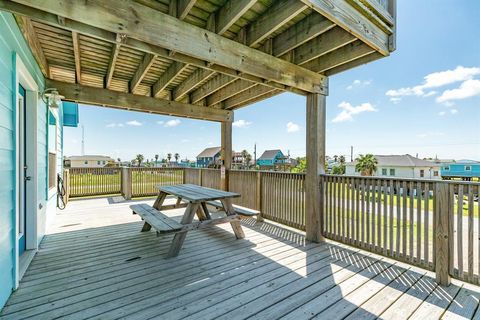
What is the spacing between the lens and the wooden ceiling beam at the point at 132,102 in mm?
4137

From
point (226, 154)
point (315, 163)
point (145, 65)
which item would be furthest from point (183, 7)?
point (226, 154)

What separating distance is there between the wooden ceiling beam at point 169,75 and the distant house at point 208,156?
30912mm

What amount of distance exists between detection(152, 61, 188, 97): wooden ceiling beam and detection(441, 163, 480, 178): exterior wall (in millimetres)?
43208

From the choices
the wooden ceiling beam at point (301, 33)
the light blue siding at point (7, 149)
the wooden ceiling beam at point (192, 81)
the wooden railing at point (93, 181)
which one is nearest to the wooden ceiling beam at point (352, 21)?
the wooden ceiling beam at point (301, 33)

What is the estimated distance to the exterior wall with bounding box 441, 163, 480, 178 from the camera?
31.0 metres

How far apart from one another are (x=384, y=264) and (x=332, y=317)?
140 centimetres

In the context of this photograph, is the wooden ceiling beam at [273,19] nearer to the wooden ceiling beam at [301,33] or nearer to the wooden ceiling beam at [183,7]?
the wooden ceiling beam at [301,33]

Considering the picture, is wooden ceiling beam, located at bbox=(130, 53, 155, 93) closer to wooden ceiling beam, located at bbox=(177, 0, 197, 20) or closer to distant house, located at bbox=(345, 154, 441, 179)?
wooden ceiling beam, located at bbox=(177, 0, 197, 20)

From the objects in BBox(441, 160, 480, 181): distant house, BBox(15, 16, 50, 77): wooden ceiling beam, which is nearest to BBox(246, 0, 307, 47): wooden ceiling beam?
BBox(15, 16, 50, 77): wooden ceiling beam

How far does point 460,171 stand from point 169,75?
151 ft

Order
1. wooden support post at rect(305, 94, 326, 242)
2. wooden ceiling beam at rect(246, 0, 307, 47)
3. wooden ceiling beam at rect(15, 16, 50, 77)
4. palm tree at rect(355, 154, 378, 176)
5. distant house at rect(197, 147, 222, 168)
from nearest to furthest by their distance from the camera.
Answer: wooden ceiling beam at rect(246, 0, 307, 47)
wooden ceiling beam at rect(15, 16, 50, 77)
wooden support post at rect(305, 94, 326, 242)
palm tree at rect(355, 154, 378, 176)
distant house at rect(197, 147, 222, 168)

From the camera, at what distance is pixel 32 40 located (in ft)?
8.57

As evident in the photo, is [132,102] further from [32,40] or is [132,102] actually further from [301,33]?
[301,33]

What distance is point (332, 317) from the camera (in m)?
1.62
